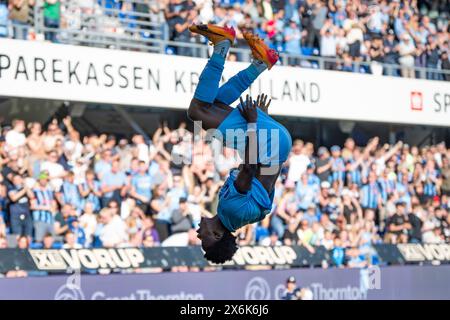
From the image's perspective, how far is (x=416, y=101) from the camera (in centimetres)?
2362

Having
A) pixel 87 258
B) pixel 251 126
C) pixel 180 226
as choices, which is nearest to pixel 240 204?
pixel 251 126

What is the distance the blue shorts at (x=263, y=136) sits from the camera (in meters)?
9.07

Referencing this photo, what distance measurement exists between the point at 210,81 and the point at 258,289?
937 centimetres

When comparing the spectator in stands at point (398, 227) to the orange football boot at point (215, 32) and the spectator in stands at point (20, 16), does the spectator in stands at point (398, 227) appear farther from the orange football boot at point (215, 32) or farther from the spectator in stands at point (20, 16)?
the orange football boot at point (215, 32)

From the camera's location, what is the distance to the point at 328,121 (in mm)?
23984

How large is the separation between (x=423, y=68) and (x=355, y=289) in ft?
20.9

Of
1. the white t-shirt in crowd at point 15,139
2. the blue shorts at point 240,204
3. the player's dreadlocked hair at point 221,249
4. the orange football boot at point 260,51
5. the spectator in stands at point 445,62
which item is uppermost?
the spectator in stands at point 445,62

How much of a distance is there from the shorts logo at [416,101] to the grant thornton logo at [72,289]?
10.4 m

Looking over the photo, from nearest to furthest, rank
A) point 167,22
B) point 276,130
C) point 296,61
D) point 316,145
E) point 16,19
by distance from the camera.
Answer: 1. point 276,130
2. point 16,19
3. point 167,22
4. point 296,61
5. point 316,145

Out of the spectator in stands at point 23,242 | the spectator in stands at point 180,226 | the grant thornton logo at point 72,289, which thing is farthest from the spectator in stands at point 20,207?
the spectator in stands at point 180,226

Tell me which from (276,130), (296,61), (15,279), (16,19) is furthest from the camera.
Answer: (296,61)

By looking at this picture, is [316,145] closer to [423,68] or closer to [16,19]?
[423,68]

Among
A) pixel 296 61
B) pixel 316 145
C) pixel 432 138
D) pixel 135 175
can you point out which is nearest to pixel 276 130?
pixel 135 175

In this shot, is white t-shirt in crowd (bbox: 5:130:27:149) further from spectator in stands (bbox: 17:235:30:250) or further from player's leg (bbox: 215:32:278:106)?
player's leg (bbox: 215:32:278:106)
